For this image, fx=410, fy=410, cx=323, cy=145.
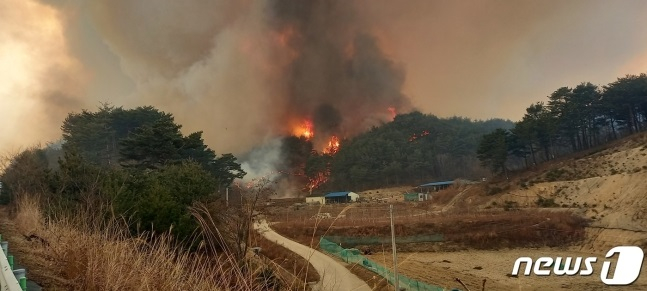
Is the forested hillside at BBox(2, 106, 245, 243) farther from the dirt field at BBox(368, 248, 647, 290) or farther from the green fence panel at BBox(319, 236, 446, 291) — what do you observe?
the dirt field at BBox(368, 248, 647, 290)

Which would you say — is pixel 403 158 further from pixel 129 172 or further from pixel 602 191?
pixel 129 172

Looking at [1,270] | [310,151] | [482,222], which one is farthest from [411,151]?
[1,270]

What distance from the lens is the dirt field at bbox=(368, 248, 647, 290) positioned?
30234 millimetres

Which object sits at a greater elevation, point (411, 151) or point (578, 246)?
point (411, 151)

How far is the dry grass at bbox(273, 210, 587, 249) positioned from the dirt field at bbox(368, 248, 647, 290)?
1911 millimetres

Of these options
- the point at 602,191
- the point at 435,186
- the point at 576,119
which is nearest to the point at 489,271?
the point at 602,191

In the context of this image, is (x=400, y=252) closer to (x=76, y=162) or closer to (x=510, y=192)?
(x=510, y=192)

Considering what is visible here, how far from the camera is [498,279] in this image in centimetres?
3312

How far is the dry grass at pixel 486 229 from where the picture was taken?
161ft

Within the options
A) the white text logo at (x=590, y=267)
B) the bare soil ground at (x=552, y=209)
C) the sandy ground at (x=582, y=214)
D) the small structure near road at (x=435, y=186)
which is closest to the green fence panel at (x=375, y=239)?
the bare soil ground at (x=552, y=209)

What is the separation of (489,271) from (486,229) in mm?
16227

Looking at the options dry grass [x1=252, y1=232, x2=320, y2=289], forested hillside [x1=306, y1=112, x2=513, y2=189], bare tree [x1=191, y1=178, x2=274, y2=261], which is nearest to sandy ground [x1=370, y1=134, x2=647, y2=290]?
dry grass [x1=252, y1=232, x2=320, y2=289]

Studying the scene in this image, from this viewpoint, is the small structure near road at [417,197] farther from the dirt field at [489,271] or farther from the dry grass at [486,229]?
the dirt field at [489,271]

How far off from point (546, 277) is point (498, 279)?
4.12 m
